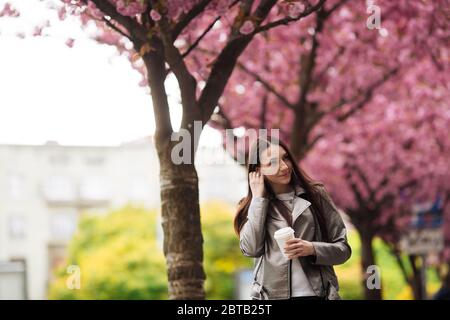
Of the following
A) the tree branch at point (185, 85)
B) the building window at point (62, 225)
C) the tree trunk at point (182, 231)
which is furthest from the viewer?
the building window at point (62, 225)

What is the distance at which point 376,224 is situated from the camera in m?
21.8

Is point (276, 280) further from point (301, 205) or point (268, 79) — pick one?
point (268, 79)

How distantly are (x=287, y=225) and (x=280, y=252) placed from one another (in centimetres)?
16

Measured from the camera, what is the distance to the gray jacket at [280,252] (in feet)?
15.5

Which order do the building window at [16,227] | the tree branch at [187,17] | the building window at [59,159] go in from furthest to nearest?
1. the building window at [59,159]
2. the building window at [16,227]
3. the tree branch at [187,17]

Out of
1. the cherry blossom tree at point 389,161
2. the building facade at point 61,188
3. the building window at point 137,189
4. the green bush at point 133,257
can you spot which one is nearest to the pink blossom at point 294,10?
the cherry blossom tree at point 389,161

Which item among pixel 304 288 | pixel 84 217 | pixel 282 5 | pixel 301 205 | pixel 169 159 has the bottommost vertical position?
pixel 304 288

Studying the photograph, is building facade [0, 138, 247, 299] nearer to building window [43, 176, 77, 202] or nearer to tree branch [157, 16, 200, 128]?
building window [43, 176, 77, 202]

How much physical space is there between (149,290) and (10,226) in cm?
2505

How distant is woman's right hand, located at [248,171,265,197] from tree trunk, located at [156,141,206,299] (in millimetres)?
2240

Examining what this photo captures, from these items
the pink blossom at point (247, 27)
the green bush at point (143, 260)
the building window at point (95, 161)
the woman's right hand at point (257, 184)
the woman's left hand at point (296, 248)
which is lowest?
the woman's left hand at point (296, 248)

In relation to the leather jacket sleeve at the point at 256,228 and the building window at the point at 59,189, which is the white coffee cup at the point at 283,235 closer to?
the leather jacket sleeve at the point at 256,228

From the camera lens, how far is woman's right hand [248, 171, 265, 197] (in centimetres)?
483

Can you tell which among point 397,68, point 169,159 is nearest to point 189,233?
point 169,159
